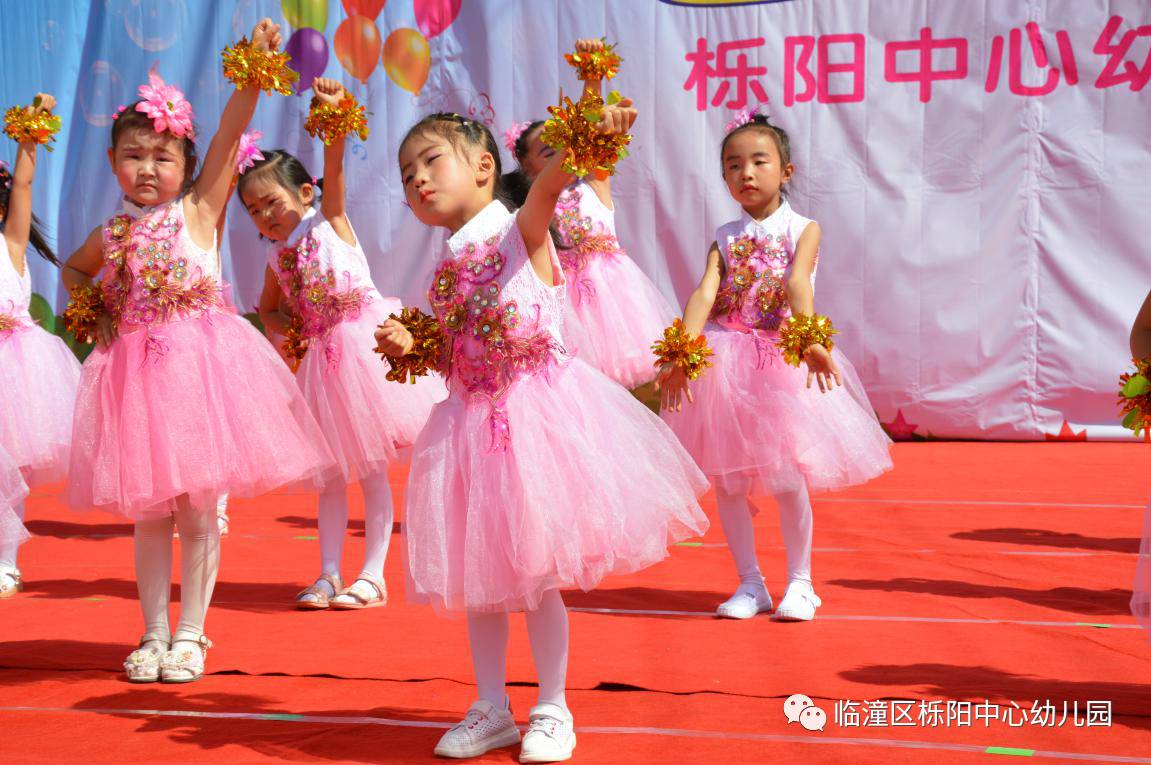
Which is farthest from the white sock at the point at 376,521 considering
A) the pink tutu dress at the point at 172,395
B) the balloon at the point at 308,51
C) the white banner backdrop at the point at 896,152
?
the balloon at the point at 308,51

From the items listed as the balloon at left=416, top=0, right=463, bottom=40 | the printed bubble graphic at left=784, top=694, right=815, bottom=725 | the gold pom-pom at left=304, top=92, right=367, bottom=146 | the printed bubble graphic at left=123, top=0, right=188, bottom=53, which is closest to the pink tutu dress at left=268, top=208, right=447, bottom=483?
the gold pom-pom at left=304, top=92, right=367, bottom=146

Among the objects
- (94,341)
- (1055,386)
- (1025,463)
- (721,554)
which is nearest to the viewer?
(94,341)

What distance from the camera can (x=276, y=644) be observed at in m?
3.26

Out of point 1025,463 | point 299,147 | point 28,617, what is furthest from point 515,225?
point 299,147

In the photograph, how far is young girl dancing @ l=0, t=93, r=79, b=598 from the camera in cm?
422

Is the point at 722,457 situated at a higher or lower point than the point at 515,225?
lower

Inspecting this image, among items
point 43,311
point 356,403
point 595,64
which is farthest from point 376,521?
point 43,311

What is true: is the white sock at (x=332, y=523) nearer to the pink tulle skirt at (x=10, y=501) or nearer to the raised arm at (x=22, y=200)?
the pink tulle skirt at (x=10, y=501)

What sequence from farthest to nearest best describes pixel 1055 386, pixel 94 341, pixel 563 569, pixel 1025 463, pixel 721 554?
pixel 1055 386
pixel 1025 463
pixel 721 554
pixel 94 341
pixel 563 569

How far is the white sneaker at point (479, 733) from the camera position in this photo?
7.69 feet

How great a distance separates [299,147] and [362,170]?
0.46m

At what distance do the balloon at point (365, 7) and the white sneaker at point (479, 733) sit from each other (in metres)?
6.34

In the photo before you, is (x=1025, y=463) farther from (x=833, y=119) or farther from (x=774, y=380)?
(x=774, y=380)

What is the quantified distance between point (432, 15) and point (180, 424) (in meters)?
5.52
